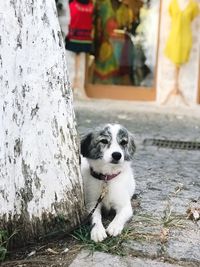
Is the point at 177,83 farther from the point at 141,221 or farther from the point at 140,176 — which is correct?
the point at 141,221

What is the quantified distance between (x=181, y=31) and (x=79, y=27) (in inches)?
77.4

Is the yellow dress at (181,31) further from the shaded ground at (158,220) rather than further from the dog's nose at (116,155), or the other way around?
the dog's nose at (116,155)

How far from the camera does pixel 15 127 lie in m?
3.42

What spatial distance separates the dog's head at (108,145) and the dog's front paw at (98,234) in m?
0.51

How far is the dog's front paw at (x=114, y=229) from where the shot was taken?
12.1ft

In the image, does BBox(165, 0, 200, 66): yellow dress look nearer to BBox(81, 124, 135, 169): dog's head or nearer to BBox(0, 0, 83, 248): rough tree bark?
BBox(81, 124, 135, 169): dog's head

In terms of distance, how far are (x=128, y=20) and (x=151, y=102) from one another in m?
1.77

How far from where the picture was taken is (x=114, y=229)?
3707 mm

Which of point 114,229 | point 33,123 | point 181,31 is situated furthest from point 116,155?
point 181,31

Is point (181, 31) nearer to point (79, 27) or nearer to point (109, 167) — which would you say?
point (79, 27)

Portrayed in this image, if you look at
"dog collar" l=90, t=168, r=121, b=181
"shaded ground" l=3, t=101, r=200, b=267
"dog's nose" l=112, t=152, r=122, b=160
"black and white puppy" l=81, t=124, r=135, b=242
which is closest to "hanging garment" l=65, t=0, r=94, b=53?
"shaded ground" l=3, t=101, r=200, b=267

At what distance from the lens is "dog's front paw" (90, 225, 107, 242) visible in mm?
3598

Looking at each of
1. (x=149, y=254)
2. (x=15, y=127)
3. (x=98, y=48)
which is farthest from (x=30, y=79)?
(x=98, y=48)

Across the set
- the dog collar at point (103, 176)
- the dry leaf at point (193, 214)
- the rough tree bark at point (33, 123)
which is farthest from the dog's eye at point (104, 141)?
the dry leaf at point (193, 214)
